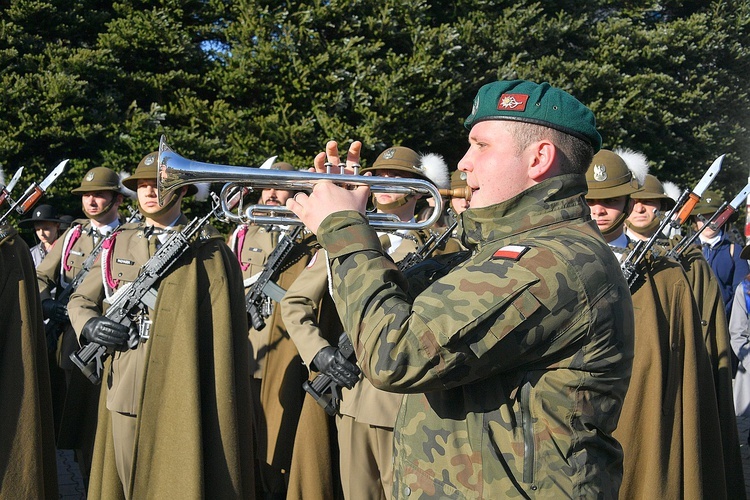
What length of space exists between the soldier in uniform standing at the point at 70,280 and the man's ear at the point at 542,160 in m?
3.63

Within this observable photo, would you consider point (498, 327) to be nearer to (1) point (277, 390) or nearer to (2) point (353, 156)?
(2) point (353, 156)

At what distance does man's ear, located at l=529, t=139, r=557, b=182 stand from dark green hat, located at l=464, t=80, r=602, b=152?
0.06 meters

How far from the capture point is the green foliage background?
11047mm

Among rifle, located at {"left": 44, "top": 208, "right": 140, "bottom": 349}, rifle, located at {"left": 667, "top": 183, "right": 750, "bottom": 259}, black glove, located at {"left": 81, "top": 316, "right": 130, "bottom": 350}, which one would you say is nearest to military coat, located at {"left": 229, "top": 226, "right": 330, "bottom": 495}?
rifle, located at {"left": 44, "top": 208, "right": 140, "bottom": 349}

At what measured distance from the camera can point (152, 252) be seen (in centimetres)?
512

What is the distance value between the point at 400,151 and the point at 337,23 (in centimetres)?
672

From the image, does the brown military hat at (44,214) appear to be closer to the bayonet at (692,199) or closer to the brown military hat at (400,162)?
the brown military hat at (400,162)

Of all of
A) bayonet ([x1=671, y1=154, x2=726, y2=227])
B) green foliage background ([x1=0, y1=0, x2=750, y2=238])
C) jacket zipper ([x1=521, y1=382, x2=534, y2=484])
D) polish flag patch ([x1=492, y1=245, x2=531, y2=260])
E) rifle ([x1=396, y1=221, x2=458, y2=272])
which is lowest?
jacket zipper ([x1=521, y1=382, x2=534, y2=484])

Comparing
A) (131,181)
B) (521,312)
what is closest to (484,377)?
(521,312)

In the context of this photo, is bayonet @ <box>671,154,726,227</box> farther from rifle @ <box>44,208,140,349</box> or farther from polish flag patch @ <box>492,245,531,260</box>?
rifle @ <box>44,208,140,349</box>

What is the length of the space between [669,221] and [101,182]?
4993 mm

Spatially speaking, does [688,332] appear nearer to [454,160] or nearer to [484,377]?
[484,377]

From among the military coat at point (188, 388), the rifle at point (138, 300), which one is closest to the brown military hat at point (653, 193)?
the military coat at point (188, 388)

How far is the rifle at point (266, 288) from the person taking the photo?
21.0 feet
